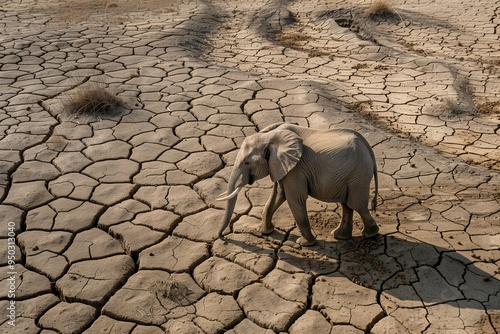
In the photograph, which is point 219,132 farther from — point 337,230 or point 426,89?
point 426,89

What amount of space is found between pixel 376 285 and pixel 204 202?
147 centimetres

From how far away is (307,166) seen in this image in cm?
325

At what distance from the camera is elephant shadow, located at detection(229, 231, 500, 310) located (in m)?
3.02

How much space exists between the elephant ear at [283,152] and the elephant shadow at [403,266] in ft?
1.88

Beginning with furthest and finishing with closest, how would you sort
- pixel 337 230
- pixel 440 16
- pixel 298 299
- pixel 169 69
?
pixel 440 16
pixel 169 69
pixel 337 230
pixel 298 299

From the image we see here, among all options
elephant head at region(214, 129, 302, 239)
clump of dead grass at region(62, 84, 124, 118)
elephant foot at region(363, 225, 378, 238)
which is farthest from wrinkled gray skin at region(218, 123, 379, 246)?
clump of dead grass at region(62, 84, 124, 118)

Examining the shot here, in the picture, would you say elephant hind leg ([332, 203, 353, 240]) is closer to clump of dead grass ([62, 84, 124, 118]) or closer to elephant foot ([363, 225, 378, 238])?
elephant foot ([363, 225, 378, 238])

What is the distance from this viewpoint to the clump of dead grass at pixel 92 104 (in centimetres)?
534

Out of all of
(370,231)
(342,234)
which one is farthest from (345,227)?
(370,231)

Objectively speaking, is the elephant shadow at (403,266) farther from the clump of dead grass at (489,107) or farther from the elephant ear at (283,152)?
the clump of dead grass at (489,107)

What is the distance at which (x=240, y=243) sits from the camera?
11.5ft

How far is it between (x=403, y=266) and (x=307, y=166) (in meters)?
0.86

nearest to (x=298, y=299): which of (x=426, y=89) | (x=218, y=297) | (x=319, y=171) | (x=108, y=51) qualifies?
(x=218, y=297)

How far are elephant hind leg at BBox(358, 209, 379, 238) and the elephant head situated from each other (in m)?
0.63
